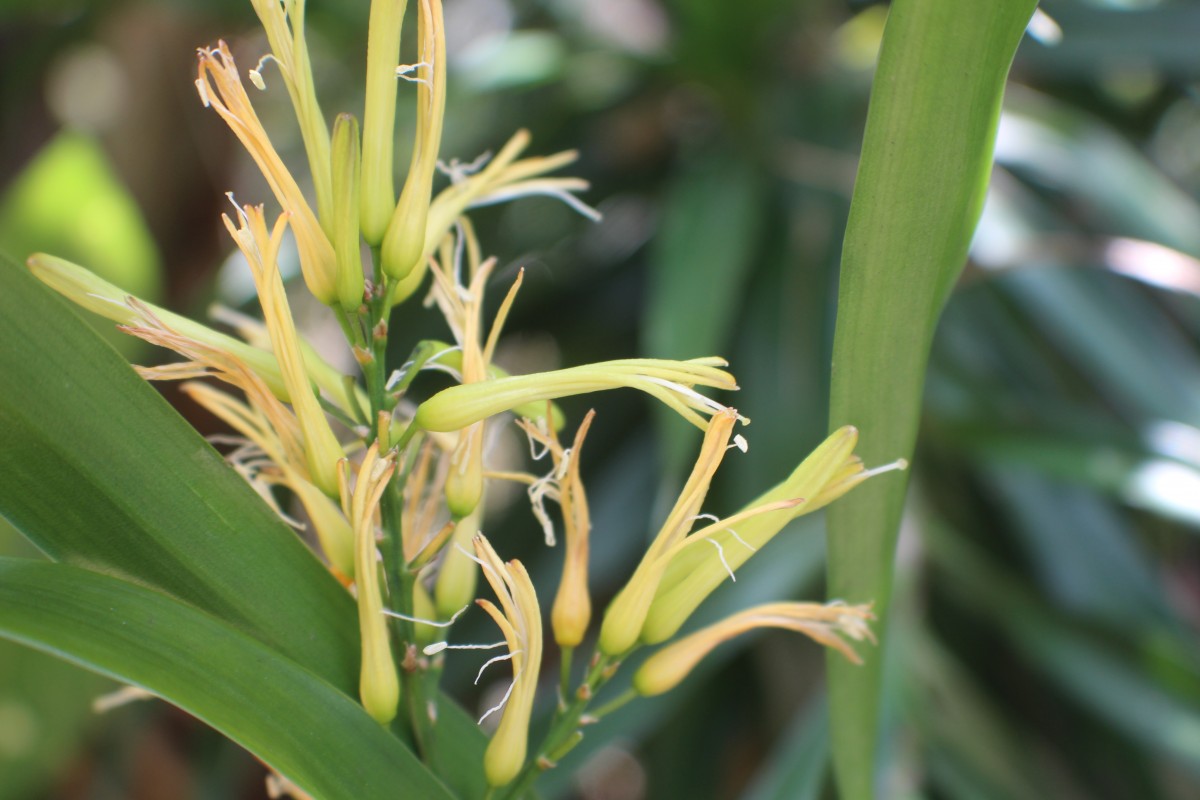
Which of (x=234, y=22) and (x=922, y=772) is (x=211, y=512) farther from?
(x=234, y=22)

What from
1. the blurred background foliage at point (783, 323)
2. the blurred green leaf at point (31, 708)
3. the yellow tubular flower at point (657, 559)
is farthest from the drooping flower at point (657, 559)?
the blurred green leaf at point (31, 708)

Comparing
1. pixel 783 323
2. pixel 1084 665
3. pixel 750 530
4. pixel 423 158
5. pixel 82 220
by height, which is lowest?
pixel 1084 665

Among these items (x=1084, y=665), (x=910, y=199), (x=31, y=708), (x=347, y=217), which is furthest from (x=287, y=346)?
(x=1084, y=665)

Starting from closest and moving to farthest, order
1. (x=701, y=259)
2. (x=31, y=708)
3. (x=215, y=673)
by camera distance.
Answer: (x=215, y=673), (x=31, y=708), (x=701, y=259)

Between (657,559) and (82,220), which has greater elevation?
(82,220)

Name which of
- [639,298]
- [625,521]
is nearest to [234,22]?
[639,298]

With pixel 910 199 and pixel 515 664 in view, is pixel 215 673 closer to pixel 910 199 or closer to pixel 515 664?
pixel 515 664

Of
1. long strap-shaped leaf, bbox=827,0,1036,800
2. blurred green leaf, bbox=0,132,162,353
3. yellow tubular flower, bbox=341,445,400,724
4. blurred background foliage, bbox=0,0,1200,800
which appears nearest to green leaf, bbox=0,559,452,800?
yellow tubular flower, bbox=341,445,400,724

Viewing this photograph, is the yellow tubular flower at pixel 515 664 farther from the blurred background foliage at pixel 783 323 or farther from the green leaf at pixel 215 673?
the blurred background foliage at pixel 783 323
